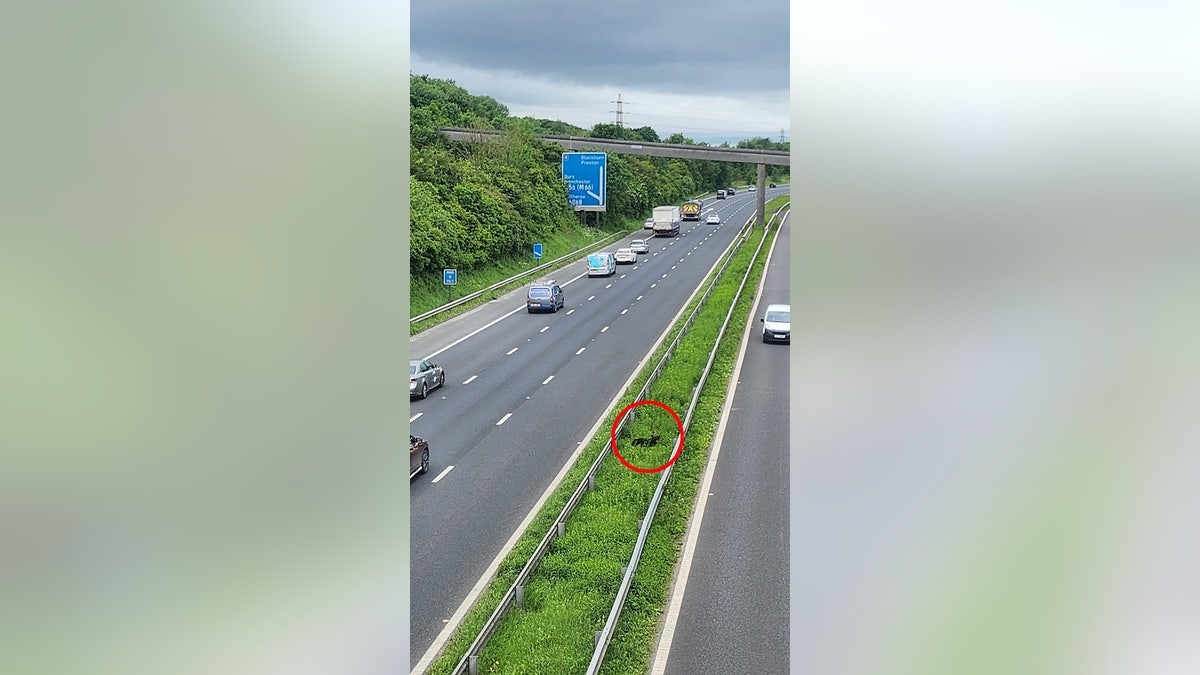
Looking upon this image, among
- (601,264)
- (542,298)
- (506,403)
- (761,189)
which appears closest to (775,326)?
(542,298)

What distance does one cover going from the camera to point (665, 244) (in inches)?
635

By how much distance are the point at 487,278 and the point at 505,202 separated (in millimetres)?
1181

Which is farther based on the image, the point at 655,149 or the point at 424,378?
the point at 655,149

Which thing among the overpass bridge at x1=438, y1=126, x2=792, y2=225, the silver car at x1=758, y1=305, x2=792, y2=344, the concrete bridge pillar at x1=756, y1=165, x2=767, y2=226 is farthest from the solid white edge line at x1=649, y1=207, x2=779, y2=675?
the concrete bridge pillar at x1=756, y1=165, x2=767, y2=226

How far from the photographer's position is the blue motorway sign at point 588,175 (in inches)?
398

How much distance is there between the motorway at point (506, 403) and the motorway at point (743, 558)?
1283 mm

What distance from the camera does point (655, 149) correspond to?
12.4 metres

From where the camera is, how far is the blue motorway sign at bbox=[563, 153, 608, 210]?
10.1 meters

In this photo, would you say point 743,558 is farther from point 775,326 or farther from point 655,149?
point 655,149
